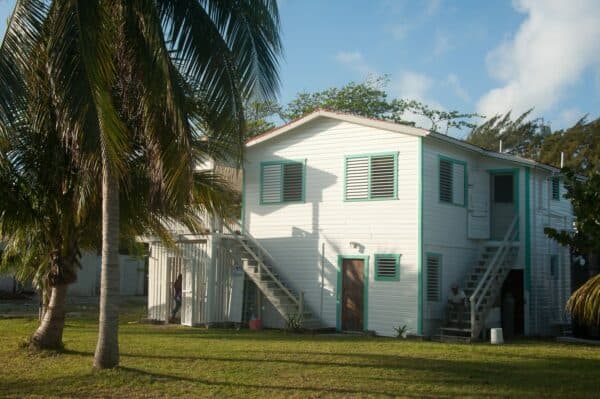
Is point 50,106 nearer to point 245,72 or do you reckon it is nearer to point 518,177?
point 245,72

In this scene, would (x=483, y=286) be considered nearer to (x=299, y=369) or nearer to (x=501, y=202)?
(x=501, y=202)

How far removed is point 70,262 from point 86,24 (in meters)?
5.72

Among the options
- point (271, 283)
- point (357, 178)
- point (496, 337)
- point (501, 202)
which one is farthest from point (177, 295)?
point (501, 202)

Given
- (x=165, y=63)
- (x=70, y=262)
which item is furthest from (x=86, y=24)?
(x=70, y=262)

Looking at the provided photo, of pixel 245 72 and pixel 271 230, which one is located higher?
pixel 245 72

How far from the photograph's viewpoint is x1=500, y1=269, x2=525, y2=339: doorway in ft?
71.2

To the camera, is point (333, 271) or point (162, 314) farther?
point (162, 314)

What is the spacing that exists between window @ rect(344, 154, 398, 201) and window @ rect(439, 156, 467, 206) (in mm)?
1490

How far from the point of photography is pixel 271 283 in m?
22.3

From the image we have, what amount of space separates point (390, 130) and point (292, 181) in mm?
3711

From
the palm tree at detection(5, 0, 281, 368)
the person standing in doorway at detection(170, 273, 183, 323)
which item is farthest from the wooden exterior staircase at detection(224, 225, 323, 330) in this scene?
the palm tree at detection(5, 0, 281, 368)

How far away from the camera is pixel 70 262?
14812mm

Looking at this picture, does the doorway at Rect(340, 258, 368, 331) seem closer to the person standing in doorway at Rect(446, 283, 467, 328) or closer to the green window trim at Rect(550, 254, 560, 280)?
the person standing in doorway at Rect(446, 283, 467, 328)

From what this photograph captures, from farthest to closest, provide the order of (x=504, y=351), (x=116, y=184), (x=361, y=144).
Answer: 1. (x=361, y=144)
2. (x=504, y=351)
3. (x=116, y=184)
